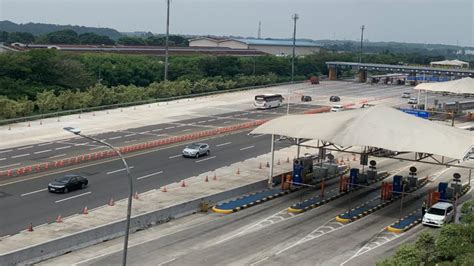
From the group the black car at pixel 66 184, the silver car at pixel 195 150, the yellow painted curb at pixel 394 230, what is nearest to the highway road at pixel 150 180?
the black car at pixel 66 184

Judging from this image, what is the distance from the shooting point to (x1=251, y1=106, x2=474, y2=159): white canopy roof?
3791 cm

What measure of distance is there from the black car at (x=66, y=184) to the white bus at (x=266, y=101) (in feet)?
165

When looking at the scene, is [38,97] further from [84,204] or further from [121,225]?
[121,225]

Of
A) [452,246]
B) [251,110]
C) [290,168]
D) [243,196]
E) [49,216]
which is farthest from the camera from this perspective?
[251,110]

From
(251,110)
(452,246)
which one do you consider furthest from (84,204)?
(251,110)

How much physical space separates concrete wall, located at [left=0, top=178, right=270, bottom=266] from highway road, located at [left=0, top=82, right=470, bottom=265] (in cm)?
175

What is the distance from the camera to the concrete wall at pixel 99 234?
27503mm

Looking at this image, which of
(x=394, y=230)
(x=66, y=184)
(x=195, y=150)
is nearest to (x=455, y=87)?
(x=195, y=150)

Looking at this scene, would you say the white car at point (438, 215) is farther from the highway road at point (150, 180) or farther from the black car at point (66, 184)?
the black car at point (66, 184)

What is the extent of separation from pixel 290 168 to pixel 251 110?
38067mm

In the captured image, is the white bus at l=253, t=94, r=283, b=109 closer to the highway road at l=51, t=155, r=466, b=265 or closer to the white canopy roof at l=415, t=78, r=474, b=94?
the white canopy roof at l=415, t=78, r=474, b=94

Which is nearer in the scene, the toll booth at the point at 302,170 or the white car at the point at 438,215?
the white car at the point at 438,215

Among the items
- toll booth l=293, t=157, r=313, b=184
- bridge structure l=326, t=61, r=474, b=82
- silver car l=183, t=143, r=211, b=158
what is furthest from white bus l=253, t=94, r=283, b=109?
bridge structure l=326, t=61, r=474, b=82

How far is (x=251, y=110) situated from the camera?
293ft
